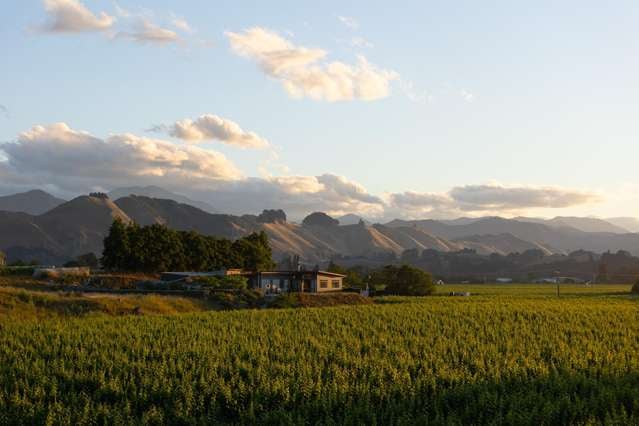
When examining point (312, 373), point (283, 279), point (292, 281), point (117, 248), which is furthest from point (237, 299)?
point (312, 373)

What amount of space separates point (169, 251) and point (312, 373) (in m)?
77.0

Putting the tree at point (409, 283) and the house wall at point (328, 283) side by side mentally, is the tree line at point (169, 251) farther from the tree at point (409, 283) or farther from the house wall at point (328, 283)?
the tree at point (409, 283)

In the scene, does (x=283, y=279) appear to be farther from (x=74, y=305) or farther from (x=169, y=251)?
(x=74, y=305)

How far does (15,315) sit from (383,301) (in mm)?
49747

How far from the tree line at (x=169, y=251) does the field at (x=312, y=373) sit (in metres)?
51.4

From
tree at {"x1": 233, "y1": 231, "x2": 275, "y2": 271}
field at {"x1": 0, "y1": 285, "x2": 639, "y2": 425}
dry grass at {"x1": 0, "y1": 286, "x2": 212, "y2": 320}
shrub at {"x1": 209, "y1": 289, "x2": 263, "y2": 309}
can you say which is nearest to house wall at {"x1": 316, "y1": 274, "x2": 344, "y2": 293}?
shrub at {"x1": 209, "y1": 289, "x2": 263, "y2": 309}

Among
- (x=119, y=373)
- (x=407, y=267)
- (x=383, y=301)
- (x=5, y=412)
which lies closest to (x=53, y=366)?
(x=119, y=373)

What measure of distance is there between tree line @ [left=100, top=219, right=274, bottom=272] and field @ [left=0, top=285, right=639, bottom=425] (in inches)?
2024

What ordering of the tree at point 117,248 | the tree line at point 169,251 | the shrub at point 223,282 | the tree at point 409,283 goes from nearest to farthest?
the shrub at point 223,282 → the tree at point 117,248 → the tree line at point 169,251 → the tree at point 409,283

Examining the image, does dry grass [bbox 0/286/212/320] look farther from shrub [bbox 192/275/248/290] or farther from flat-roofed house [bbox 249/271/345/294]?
flat-roofed house [bbox 249/271/345/294]

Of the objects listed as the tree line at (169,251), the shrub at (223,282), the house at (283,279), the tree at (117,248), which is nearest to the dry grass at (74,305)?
the shrub at (223,282)

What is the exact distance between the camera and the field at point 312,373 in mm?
22594

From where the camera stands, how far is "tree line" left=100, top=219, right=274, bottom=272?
3836 inches

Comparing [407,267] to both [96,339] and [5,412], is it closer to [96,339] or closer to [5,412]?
[96,339]
